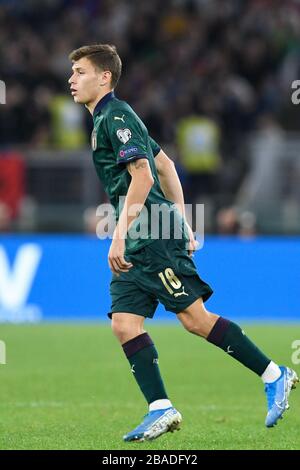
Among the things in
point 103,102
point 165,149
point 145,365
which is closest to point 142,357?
point 145,365

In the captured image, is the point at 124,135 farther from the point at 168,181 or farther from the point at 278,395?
the point at 278,395

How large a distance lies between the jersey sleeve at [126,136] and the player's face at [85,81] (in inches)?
10.6

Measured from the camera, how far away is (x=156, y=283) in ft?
22.3

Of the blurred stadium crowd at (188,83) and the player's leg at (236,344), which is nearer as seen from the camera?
the player's leg at (236,344)

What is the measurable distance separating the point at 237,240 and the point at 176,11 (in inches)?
268

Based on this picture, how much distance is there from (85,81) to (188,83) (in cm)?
1301

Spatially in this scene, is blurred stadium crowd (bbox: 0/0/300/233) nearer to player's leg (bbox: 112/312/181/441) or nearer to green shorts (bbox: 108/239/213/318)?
green shorts (bbox: 108/239/213/318)

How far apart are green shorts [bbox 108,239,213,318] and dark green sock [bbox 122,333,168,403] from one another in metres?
0.18

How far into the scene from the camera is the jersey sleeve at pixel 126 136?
21.5 ft

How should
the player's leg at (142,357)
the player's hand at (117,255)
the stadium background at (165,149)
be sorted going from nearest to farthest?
1. the player's hand at (117,255)
2. the player's leg at (142,357)
3. the stadium background at (165,149)

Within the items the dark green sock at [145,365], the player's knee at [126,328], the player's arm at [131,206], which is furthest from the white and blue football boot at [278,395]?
the player's arm at [131,206]

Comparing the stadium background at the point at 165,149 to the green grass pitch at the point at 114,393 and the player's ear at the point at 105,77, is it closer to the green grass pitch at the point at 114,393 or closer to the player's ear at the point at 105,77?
the green grass pitch at the point at 114,393

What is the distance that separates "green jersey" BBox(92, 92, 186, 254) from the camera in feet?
21.7
